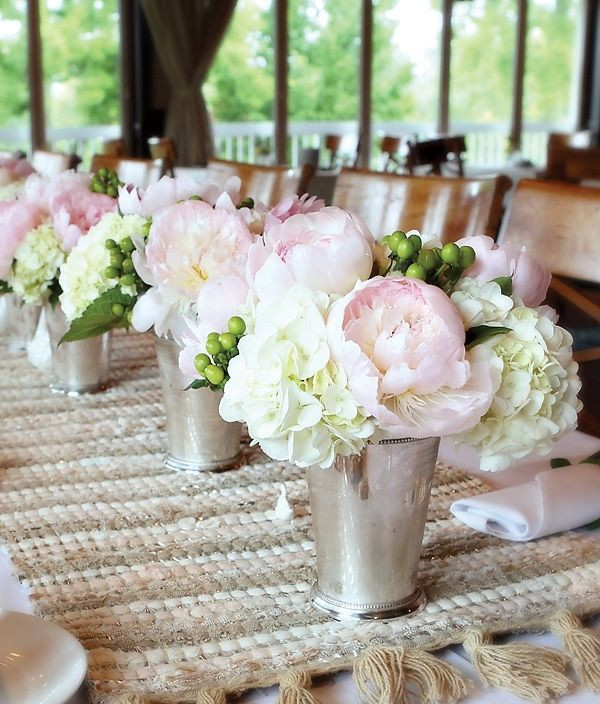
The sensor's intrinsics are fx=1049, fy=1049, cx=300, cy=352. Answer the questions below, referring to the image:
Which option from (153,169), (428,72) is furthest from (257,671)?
(428,72)

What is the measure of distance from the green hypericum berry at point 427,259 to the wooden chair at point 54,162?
2677 millimetres

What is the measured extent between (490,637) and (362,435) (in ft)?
0.63

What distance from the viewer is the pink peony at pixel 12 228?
4.51 feet

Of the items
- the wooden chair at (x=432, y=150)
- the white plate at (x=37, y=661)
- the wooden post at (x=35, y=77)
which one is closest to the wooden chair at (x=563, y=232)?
the white plate at (x=37, y=661)

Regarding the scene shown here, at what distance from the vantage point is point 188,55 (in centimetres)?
692

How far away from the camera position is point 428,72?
326 inches

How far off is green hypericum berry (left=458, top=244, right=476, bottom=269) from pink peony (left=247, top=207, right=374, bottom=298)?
0.21ft

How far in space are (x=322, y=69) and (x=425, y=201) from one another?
→ 6108mm

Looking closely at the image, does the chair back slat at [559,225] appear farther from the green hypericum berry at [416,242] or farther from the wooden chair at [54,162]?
the wooden chair at [54,162]

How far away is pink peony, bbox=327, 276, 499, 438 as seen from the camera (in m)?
0.66

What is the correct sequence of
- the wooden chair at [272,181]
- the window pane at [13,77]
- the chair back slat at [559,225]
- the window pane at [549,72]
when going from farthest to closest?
1. the window pane at [549,72]
2. the window pane at [13,77]
3. the wooden chair at [272,181]
4. the chair back slat at [559,225]

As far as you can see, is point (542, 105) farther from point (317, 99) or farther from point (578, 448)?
point (578, 448)

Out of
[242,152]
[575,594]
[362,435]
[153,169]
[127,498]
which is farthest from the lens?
[242,152]

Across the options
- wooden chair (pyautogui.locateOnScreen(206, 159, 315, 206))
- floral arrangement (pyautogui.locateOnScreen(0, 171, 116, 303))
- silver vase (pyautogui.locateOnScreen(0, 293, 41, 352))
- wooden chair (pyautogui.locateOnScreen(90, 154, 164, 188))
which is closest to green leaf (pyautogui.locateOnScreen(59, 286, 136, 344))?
floral arrangement (pyautogui.locateOnScreen(0, 171, 116, 303))
